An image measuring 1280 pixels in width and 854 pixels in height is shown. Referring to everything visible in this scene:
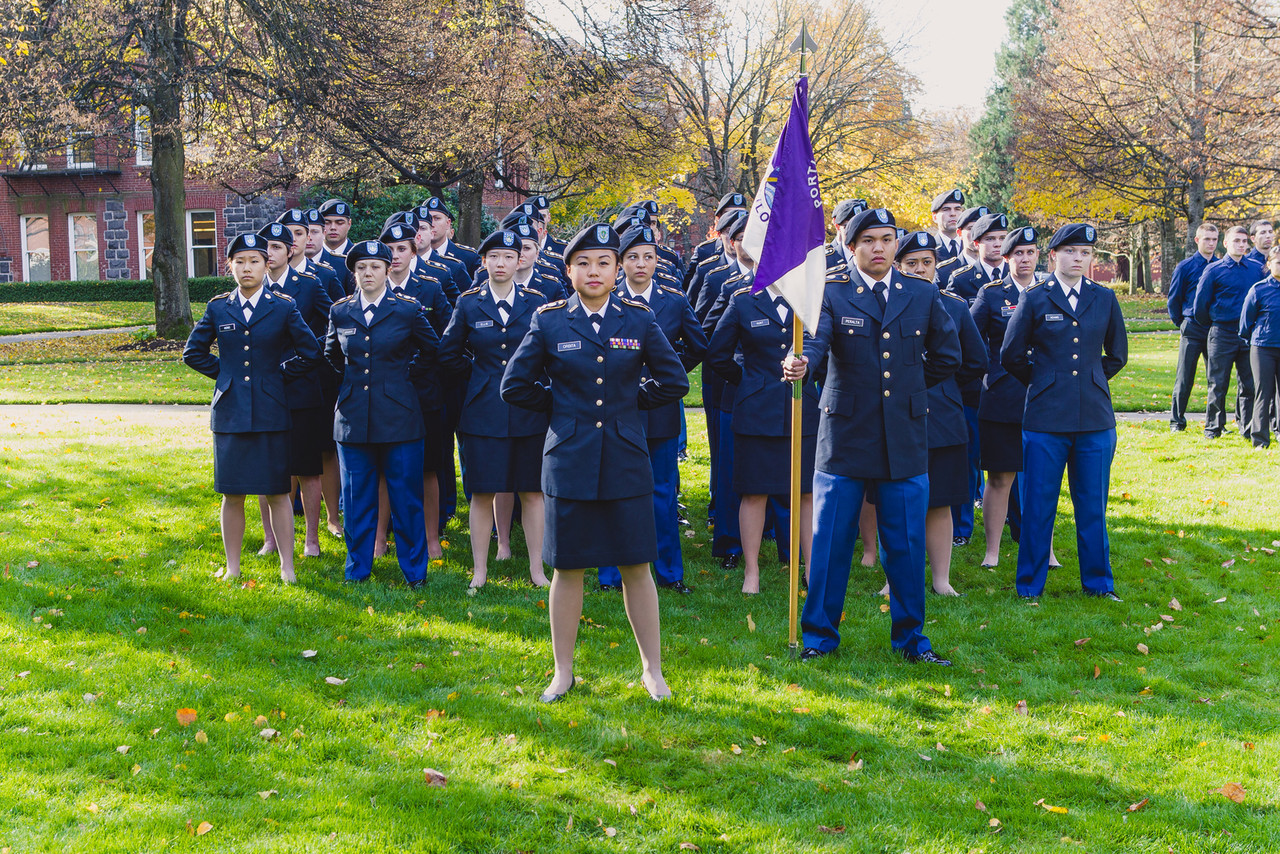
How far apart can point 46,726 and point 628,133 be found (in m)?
18.6

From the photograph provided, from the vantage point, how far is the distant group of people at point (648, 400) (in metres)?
5.20

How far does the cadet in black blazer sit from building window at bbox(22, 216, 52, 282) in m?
40.0

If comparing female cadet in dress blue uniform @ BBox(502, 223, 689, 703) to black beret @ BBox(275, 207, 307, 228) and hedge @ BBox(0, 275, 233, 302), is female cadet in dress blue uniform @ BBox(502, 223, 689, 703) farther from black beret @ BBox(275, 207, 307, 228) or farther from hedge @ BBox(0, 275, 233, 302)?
hedge @ BBox(0, 275, 233, 302)

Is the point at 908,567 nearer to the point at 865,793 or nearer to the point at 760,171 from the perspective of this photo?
the point at 865,793

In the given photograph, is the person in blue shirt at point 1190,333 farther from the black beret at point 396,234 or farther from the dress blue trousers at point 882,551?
the black beret at point 396,234

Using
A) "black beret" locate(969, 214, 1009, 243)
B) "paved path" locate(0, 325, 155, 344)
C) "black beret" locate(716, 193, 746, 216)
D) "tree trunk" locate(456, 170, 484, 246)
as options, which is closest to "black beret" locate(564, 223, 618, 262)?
"black beret" locate(969, 214, 1009, 243)

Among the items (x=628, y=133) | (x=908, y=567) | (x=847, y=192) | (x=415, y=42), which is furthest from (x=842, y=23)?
(x=908, y=567)

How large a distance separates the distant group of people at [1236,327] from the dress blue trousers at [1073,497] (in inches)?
235

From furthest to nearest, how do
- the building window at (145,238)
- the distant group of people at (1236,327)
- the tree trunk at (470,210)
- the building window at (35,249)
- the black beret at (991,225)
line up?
Answer: 1. the building window at (35,249)
2. the building window at (145,238)
3. the tree trunk at (470,210)
4. the distant group of people at (1236,327)
5. the black beret at (991,225)

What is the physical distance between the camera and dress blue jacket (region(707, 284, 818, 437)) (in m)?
6.90

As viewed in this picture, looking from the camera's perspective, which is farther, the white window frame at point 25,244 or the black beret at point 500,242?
the white window frame at point 25,244

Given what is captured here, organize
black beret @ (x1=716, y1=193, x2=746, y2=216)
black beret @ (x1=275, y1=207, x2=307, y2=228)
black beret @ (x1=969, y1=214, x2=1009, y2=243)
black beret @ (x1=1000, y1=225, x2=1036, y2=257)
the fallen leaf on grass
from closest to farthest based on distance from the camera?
the fallen leaf on grass
black beret @ (x1=1000, y1=225, x2=1036, y2=257)
black beret @ (x1=969, y1=214, x2=1009, y2=243)
black beret @ (x1=275, y1=207, x2=307, y2=228)
black beret @ (x1=716, y1=193, x2=746, y2=216)

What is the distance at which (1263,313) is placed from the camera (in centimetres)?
1150

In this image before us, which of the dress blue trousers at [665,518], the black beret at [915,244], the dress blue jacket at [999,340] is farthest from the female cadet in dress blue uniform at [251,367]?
the dress blue jacket at [999,340]
